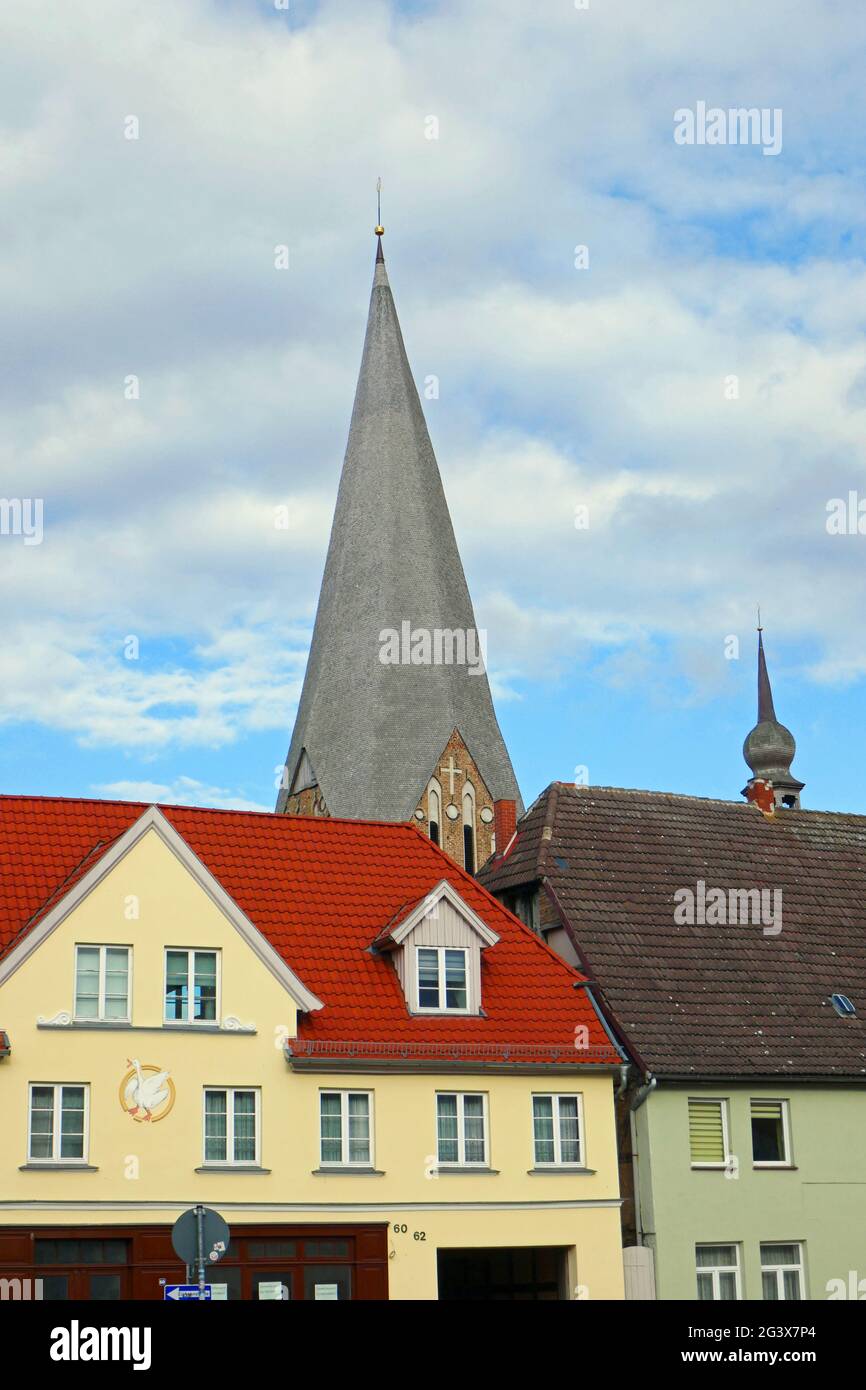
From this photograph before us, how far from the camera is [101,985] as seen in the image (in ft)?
91.2

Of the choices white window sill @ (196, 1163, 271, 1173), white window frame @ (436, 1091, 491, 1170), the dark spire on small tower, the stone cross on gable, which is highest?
the dark spire on small tower

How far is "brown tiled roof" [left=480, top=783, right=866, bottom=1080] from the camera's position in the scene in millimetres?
31609

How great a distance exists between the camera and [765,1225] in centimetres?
3047

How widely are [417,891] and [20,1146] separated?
891 cm

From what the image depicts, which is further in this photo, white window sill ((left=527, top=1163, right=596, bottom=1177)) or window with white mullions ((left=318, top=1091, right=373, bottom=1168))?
white window sill ((left=527, top=1163, right=596, bottom=1177))

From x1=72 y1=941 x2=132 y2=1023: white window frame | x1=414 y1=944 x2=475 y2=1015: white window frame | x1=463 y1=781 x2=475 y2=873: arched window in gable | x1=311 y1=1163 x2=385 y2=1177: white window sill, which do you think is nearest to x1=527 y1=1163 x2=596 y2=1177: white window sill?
x1=311 y1=1163 x2=385 y2=1177: white window sill

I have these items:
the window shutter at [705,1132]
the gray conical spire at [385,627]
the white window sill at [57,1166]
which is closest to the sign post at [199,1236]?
the white window sill at [57,1166]

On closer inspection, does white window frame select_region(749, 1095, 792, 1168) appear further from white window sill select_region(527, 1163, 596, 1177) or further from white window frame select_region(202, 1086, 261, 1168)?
white window frame select_region(202, 1086, 261, 1168)

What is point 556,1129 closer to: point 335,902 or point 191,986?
point 335,902

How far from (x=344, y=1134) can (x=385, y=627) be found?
5119cm

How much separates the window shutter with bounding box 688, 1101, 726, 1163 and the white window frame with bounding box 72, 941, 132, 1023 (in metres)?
10.0

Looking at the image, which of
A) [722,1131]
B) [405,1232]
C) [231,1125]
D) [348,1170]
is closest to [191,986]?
[231,1125]

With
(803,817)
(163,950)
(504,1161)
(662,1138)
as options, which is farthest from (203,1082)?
(803,817)
